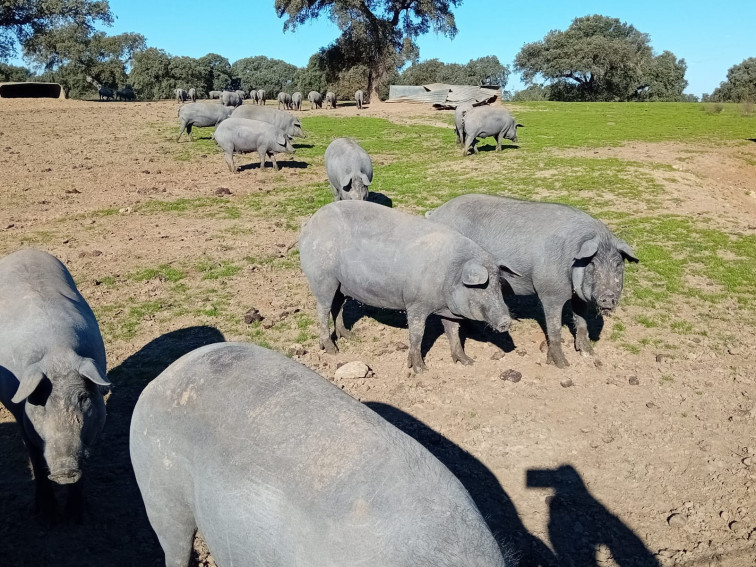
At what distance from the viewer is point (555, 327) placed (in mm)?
7117

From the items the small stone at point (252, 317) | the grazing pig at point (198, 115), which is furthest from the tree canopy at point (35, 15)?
the small stone at point (252, 317)

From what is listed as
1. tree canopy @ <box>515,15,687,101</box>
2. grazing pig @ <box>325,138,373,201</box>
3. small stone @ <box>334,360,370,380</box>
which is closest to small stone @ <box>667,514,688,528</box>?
small stone @ <box>334,360,370,380</box>

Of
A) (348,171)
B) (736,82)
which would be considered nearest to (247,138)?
(348,171)

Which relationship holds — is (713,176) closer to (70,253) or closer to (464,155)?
(464,155)

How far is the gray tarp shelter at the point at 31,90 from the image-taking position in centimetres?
3783

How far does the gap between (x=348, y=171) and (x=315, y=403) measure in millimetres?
11335

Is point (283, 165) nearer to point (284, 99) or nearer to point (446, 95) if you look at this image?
point (284, 99)

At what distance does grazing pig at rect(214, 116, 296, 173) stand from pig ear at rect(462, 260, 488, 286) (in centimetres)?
1408

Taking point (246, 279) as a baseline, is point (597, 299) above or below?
above

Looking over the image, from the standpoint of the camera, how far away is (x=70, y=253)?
36.3 feet

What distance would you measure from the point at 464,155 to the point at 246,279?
1379cm

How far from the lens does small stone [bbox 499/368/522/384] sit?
686 cm

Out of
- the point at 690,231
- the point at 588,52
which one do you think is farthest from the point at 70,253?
the point at 588,52

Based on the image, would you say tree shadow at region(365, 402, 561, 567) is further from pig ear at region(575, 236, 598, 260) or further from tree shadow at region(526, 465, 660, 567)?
pig ear at region(575, 236, 598, 260)
